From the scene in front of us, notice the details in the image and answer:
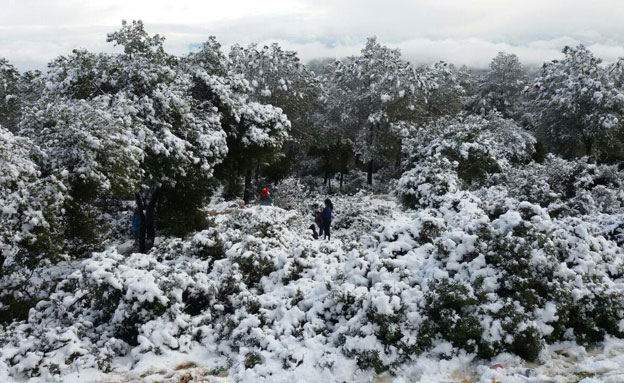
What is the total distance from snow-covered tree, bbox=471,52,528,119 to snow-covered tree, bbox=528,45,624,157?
558 inches

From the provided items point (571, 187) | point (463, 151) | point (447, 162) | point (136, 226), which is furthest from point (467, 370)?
point (136, 226)

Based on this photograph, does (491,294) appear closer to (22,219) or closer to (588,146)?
(22,219)

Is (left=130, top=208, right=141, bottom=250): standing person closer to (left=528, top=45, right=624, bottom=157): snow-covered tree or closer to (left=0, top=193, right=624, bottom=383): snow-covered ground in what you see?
(left=0, top=193, right=624, bottom=383): snow-covered ground

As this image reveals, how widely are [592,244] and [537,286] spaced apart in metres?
1.47

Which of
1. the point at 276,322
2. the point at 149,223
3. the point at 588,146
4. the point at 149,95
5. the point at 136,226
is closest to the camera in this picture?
the point at 276,322

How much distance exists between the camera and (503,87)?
44094 millimetres

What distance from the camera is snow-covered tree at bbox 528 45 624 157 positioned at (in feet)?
80.7

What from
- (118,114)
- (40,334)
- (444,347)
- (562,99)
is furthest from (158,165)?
(562,99)

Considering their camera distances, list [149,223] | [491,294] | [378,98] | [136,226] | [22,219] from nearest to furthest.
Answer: [491,294] < [22,219] < [149,223] < [136,226] < [378,98]

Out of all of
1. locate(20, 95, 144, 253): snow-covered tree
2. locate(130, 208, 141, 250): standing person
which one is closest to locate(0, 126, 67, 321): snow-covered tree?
locate(20, 95, 144, 253): snow-covered tree

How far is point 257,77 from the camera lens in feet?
88.2

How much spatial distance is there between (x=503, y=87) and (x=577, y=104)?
19.8 meters

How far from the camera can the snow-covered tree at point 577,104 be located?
2459 cm

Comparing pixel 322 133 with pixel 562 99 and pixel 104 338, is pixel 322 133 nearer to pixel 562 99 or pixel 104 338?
pixel 562 99
